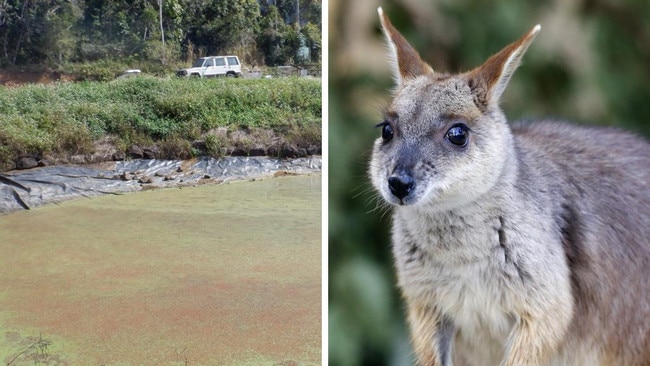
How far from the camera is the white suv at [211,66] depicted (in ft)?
9.20

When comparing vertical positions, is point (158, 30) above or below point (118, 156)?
above

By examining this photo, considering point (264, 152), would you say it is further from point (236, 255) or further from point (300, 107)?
point (236, 255)

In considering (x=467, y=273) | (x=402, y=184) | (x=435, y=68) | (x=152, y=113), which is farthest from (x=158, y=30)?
(x=467, y=273)

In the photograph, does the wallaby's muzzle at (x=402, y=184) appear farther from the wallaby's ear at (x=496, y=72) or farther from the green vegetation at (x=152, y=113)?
the green vegetation at (x=152, y=113)

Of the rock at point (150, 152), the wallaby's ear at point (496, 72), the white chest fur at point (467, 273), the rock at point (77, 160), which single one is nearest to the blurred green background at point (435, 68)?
the wallaby's ear at point (496, 72)

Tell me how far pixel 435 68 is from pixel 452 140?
10.8 inches

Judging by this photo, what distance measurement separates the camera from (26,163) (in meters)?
2.78

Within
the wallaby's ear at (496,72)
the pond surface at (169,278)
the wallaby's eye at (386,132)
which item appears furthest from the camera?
the pond surface at (169,278)

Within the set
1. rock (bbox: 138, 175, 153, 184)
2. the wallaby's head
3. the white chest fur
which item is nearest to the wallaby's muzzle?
the wallaby's head

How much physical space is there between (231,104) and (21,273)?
1.04 metres

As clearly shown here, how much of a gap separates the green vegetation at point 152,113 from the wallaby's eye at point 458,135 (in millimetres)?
1209

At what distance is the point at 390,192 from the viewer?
1.63 m

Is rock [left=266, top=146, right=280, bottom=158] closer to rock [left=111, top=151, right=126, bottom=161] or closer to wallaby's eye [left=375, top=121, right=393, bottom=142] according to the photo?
rock [left=111, top=151, right=126, bottom=161]

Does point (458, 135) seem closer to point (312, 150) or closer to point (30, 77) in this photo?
point (312, 150)
